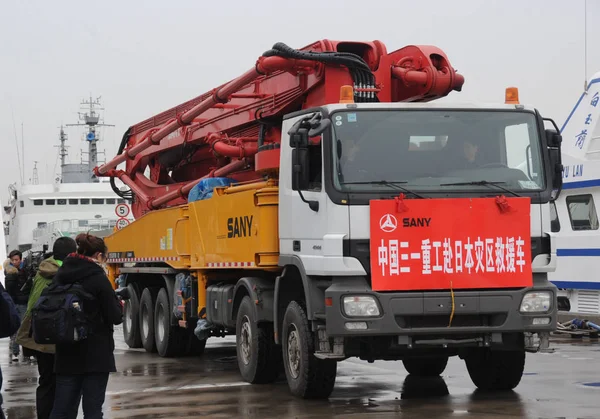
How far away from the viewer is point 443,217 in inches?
400

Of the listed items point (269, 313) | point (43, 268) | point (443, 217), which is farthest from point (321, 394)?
point (43, 268)

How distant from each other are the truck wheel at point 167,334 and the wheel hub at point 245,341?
351 centimetres

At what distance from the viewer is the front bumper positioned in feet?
32.7

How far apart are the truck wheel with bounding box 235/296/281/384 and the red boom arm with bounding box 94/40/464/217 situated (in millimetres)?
1639

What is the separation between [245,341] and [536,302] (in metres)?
3.61

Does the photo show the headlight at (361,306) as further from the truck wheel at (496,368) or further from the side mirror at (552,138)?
the side mirror at (552,138)

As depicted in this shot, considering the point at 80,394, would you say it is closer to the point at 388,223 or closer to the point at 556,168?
the point at 388,223

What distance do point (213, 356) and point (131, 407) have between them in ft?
18.0

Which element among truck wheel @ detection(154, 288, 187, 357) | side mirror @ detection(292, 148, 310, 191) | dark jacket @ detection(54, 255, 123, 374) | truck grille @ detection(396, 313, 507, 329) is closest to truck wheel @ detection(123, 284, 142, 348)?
truck wheel @ detection(154, 288, 187, 357)

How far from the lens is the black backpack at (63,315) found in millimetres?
7547

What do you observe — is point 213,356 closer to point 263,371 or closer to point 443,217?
point 263,371

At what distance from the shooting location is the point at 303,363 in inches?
420

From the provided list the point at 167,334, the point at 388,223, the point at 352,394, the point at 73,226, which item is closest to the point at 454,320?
the point at 388,223

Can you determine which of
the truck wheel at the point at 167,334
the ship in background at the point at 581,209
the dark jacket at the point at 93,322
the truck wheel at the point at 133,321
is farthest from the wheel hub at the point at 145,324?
the dark jacket at the point at 93,322
